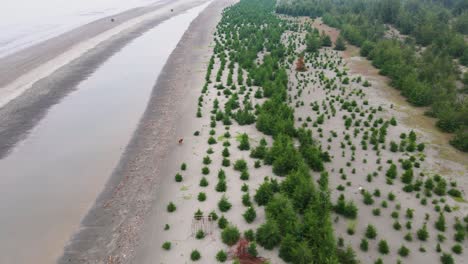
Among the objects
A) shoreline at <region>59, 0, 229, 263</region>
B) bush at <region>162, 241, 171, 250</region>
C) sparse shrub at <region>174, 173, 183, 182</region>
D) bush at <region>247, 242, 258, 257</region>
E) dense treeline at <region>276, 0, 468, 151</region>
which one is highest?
dense treeline at <region>276, 0, 468, 151</region>

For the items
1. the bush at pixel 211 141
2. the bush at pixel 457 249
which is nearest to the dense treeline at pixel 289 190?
the bush at pixel 211 141

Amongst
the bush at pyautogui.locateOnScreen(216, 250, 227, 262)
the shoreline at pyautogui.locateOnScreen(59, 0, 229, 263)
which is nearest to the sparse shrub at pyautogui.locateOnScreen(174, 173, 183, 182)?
the shoreline at pyautogui.locateOnScreen(59, 0, 229, 263)

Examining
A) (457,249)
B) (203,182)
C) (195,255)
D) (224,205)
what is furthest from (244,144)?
(457,249)

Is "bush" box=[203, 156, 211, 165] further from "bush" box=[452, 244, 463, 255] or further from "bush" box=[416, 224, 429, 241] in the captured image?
"bush" box=[452, 244, 463, 255]

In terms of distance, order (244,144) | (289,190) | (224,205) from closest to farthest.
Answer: (224,205)
(289,190)
(244,144)

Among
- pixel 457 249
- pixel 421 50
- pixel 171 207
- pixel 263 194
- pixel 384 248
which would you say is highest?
pixel 263 194

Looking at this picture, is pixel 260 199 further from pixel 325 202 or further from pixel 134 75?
pixel 134 75

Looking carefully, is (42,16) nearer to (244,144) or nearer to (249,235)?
(244,144)
